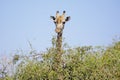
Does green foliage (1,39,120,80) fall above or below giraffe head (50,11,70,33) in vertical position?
below

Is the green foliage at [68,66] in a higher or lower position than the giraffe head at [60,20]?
lower

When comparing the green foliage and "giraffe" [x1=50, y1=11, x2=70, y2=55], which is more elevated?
"giraffe" [x1=50, y1=11, x2=70, y2=55]

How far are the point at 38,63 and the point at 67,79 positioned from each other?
146 cm

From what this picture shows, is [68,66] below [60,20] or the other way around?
below

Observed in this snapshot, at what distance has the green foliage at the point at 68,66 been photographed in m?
13.6

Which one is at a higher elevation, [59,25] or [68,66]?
[59,25]

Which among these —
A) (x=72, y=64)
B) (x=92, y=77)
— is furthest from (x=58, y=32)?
(x=92, y=77)

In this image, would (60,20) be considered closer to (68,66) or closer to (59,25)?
(59,25)

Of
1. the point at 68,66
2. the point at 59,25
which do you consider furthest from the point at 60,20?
the point at 68,66

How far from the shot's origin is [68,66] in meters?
13.9

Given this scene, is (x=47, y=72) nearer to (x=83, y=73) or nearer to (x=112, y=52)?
(x=83, y=73)

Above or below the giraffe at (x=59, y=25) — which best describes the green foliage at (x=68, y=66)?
below

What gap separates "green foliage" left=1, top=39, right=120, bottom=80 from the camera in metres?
13.6

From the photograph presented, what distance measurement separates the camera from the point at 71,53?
13.9 m
